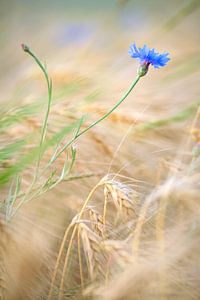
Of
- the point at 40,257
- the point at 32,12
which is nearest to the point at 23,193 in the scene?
the point at 40,257

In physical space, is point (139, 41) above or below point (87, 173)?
above

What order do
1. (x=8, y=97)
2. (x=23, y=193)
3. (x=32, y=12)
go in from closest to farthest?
(x=23, y=193) < (x=8, y=97) < (x=32, y=12)

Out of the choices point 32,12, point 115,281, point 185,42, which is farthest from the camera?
point 32,12

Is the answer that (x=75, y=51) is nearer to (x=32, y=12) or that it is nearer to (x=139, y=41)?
(x=139, y=41)

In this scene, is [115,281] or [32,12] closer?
[115,281]

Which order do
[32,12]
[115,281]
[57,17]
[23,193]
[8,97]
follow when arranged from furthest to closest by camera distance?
[32,12] → [57,17] → [8,97] → [23,193] → [115,281]

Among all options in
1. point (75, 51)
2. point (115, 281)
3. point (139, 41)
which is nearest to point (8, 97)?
point (75, 51)

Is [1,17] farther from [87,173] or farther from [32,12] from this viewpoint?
[87,173]

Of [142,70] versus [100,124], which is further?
[100,124]

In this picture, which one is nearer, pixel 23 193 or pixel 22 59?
pixel 23 193

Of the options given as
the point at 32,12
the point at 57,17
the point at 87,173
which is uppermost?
the point at 32,12
